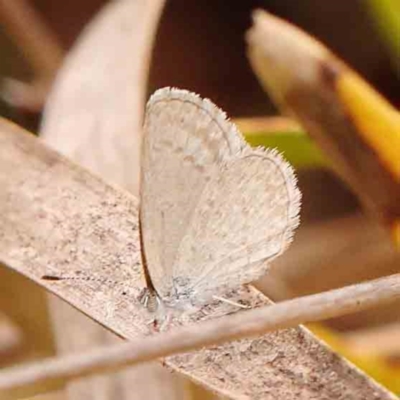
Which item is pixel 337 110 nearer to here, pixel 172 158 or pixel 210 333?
pixel 172 158

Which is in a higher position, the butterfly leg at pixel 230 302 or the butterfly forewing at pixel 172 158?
the butterfly forewing at pixel 172 158

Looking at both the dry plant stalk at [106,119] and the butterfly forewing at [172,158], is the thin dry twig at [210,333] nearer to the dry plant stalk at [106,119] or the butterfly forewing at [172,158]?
the butterfly forewing at [172,158]

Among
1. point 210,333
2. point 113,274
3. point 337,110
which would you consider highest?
point 337,110

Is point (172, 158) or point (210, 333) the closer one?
point (210, 333)

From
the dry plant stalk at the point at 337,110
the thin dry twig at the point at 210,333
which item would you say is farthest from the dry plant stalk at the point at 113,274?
the dry plant stalk at the point at 337,110

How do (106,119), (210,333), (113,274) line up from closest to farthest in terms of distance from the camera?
(210,333) < (113,274) < (106,119)

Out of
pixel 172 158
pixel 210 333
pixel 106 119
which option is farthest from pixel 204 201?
pixel 106 119
